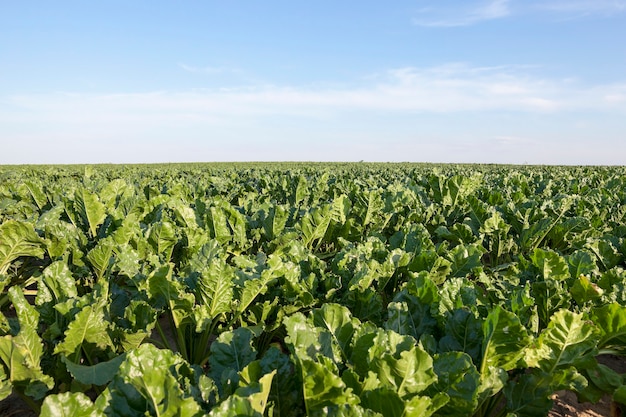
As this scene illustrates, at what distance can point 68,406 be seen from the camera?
136 centimetres

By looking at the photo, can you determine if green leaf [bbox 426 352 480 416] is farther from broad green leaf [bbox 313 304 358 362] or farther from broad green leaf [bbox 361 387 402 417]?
broad green leaf [bbox 313 304 358 362]

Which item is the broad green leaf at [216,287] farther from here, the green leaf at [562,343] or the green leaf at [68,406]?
the green leaf at [562,343]

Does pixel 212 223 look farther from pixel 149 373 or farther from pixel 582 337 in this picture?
pixel 582 337

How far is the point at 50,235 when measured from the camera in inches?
134

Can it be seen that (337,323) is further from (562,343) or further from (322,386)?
(562,343)

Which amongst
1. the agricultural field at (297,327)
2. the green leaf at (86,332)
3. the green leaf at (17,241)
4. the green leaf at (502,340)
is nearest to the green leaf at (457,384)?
the agricultural field at (297,327)

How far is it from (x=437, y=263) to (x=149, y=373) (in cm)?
181

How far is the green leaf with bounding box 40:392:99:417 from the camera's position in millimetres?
1324

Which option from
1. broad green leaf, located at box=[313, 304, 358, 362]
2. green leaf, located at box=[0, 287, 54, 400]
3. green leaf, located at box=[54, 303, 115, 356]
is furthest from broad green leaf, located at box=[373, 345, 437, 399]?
green leaf, located at box=[0, 287, 54, 400]

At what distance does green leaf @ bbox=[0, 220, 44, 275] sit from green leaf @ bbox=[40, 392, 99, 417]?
226 cm

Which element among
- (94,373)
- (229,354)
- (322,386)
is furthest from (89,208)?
(322,386)

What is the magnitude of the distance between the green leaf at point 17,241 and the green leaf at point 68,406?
7.40 feet

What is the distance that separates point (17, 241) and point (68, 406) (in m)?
2.40

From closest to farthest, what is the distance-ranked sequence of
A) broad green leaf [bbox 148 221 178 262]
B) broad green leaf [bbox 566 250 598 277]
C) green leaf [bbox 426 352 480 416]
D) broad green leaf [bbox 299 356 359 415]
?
broad green leaf [bbox 299 356 359 415], green leaf [bbox 426 352 480 416], broad green leaf [bbox 566 250 598 277], broad green leaf [bbox 148 221 178 262]
